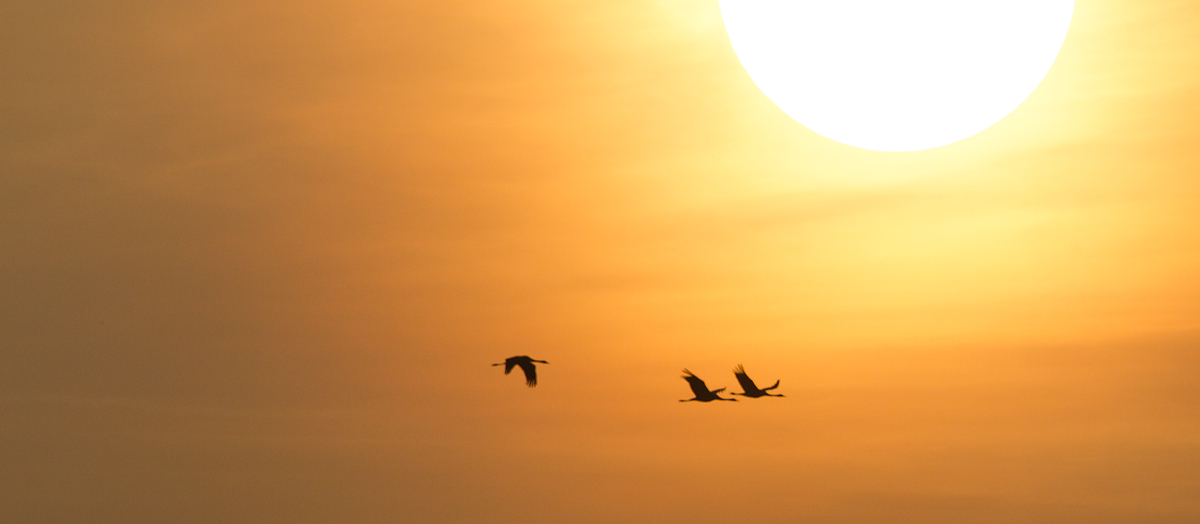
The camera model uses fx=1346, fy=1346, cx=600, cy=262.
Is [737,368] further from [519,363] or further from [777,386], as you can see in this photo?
[519,363]

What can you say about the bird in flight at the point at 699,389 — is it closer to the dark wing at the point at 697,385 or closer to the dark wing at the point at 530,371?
the dark wing at the point at 697,385

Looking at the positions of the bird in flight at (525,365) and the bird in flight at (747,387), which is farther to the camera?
the bird in flight at (747,387)

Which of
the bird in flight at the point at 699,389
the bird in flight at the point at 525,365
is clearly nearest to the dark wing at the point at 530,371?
the bird in flight at the point at 525,365

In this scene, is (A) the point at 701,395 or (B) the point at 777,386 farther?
(B) the point at 777,386

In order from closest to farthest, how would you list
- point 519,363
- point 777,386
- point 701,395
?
point 519,363 < point 701,395 < point 777,386

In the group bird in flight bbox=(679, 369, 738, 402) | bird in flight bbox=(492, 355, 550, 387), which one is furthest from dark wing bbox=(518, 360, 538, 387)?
bird in flight bbox=(679, 369, 738, 402)

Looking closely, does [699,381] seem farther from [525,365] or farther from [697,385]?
[525,365]

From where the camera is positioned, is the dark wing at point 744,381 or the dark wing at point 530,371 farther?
the dark wing at point 744,381

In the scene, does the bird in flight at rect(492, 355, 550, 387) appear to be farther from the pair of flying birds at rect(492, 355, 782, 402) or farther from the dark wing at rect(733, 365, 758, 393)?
the dark wing at rect(733, 365, 758, 393)

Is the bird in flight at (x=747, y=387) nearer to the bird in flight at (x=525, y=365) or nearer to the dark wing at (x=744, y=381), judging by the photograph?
the dark wing at (x=744, y=381)

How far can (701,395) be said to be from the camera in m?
33.7

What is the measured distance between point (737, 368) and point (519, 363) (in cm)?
676

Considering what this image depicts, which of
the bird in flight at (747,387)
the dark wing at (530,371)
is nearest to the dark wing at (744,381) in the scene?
the bird in flight at (747,387)

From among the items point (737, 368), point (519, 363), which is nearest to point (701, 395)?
point (737, 368)
